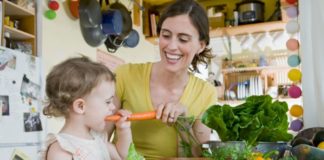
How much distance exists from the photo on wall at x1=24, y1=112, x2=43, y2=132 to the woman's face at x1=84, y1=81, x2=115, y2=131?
1.57m

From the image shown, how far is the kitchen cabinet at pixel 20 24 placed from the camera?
2602 millimetres

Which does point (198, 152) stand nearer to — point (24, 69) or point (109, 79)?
point (109, 79)

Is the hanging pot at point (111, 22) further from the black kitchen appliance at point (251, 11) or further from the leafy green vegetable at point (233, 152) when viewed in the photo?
the leafy green vegetable at point (233, 152)

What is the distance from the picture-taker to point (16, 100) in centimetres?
250

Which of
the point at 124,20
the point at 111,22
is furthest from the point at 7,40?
the point at 124,20

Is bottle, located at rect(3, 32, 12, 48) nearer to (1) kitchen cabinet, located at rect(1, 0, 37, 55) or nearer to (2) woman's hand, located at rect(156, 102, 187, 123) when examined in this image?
(1) kitchen cabinet, located at rect(1, 0, 37, 55)

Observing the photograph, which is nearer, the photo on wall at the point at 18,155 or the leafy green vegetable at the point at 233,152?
the leafy green vegetable at the point at 233,152

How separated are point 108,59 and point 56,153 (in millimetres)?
2873

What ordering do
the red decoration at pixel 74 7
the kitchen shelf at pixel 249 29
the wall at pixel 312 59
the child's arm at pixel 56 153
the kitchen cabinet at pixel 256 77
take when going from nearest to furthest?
the child's arm at pixel 56 153 → the wall at pixel 312 59 → the red decoration at pixel 74 7 → the kitchen shelf at pixel 249 29 → the kitchen cabinet at pixel 256 77

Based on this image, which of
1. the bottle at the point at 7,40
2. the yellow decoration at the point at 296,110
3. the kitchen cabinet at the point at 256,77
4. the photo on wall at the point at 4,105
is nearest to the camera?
the yellow decoration at the point at 296,110

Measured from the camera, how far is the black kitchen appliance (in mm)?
4293

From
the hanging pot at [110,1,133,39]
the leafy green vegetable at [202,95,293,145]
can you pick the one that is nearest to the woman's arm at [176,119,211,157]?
the leafy green vegetable at [202,95,293,145]

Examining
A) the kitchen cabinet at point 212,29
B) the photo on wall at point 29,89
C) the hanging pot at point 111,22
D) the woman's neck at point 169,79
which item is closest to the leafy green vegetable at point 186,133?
the woman's neck at point 169,79

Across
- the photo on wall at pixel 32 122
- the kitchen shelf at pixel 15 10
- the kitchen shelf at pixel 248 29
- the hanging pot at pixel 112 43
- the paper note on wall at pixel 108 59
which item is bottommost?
the photo on wall at pixel 32 122
